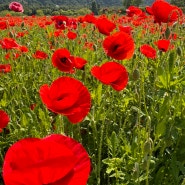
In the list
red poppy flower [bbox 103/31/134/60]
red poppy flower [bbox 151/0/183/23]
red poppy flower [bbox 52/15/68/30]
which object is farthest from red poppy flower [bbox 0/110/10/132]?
red poppy flower [bbox 52/15/68/30]

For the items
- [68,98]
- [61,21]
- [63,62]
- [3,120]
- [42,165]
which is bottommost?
[61,21]

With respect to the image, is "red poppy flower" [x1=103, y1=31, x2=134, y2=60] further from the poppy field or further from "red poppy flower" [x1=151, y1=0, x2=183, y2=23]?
"red poppy flower" [x1=151, y1=0, x2=183, y2=23]

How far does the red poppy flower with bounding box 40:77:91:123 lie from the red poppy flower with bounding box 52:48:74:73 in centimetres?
64

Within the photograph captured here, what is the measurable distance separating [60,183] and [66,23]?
10.8 ft

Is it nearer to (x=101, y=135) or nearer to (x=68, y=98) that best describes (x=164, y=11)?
(x=101, y=135)

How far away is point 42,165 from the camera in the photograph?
0.51 meters

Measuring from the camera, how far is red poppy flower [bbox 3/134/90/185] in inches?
20.0

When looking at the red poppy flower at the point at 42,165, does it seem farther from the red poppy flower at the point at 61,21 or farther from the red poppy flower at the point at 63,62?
the red poppy flower at the point at 61,21

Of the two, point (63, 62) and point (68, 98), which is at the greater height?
point (68, 98)

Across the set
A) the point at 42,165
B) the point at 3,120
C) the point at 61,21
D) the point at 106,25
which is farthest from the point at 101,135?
the point at 61,21

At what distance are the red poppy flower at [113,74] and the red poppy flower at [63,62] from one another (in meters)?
0.23

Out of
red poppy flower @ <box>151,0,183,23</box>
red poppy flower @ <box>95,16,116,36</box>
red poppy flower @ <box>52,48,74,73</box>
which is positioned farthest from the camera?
red poppy flower @ <box>95,16,116,36</box>

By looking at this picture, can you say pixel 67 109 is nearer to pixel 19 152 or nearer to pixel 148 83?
pixel 19 152

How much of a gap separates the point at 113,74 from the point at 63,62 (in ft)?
1.12
